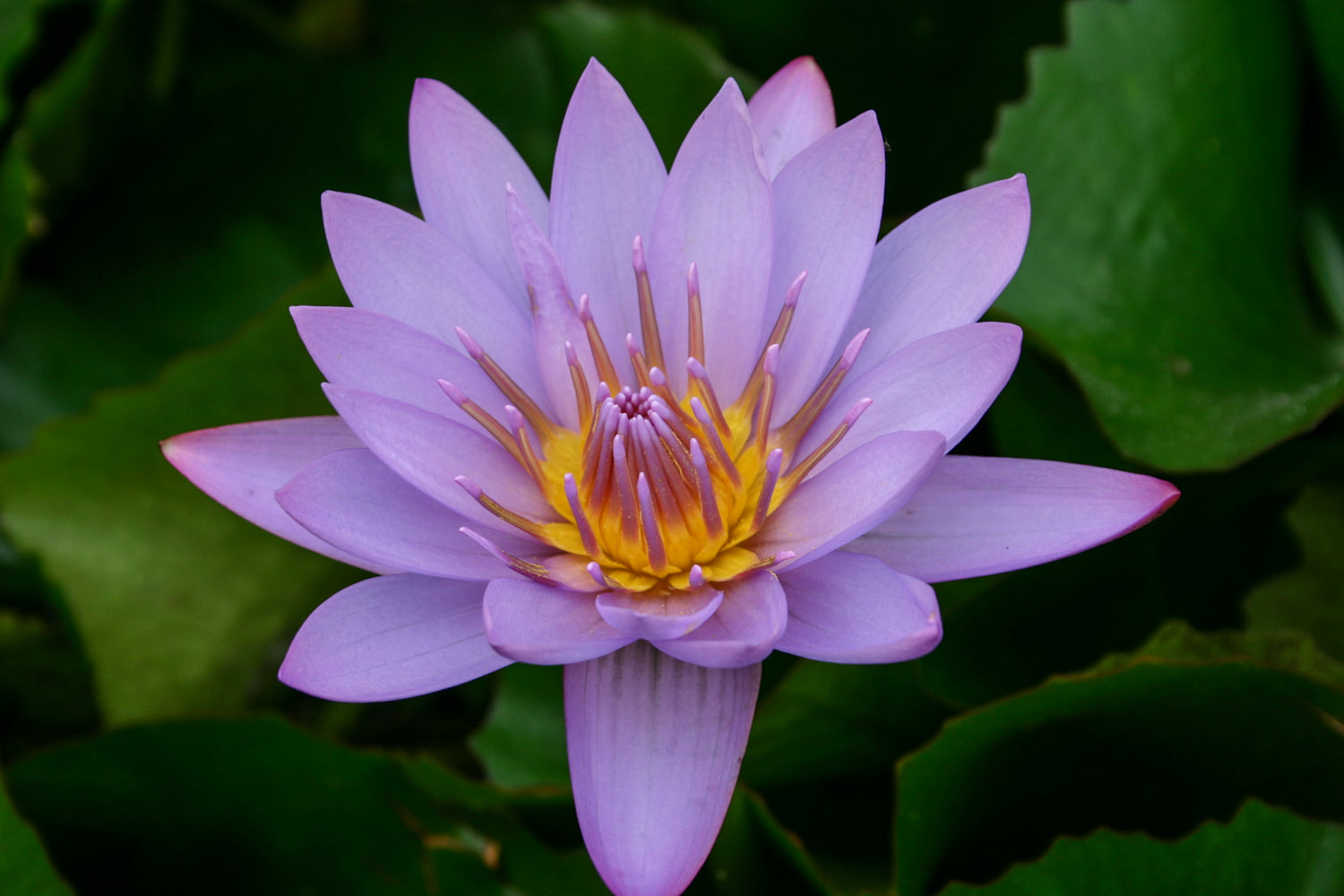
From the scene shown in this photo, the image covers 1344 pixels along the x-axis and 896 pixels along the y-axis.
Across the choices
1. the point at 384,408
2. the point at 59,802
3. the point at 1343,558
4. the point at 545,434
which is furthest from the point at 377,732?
the point at 1343,558

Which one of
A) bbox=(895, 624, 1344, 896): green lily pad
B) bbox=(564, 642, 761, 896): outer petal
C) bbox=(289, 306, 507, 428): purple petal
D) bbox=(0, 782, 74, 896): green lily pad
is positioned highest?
bbox=(289, 306, 507, 428): purple petal

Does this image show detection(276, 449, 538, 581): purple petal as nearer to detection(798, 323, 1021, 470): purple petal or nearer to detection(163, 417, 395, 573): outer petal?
detection(163, 417, 395, 573): outer petal

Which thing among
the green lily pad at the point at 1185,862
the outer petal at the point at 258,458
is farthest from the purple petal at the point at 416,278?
the green lily pad at the point at 1185,862

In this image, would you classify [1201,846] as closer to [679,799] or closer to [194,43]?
[679,799]

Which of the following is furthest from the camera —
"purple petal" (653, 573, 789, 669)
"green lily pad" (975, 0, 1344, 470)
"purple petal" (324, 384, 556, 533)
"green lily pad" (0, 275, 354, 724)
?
"green lily pad" (0, 275, 354, 724)

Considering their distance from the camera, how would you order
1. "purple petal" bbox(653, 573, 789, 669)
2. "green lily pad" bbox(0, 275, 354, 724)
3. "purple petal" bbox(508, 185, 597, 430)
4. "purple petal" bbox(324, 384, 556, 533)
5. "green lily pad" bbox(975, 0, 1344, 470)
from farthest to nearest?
"green lily pad" bbox(0, 275, 354, 724), "green lily pad" bbox(975, 0, 1344, 470), "purple petal" bbox(508, 185, 597, 430), "purple petal" bbox(324, 384, 556, 533), "purple petal" bbox(653, 573, 789, 669)

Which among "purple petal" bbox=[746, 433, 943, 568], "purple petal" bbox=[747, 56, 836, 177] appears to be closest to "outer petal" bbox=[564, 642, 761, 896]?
"purple petal" bbox=[746, 433, 943, 568]

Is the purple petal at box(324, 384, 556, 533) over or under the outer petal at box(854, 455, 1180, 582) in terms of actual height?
over

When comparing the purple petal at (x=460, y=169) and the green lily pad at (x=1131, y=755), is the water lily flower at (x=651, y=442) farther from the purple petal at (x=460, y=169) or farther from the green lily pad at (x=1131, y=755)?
the green lily pad at (x=1131, y=755)
